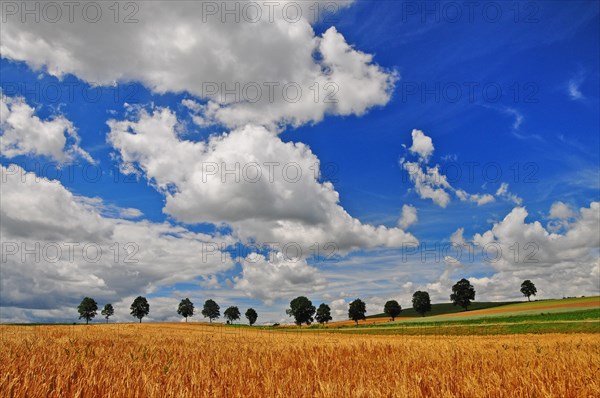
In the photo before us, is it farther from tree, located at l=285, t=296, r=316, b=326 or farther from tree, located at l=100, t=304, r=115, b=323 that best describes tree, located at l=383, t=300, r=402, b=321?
tree, located at l=100, t=304, r=115, b=323

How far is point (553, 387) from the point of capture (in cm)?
481

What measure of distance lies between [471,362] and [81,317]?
6068 inches

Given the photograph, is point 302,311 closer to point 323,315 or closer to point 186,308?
point 323,315

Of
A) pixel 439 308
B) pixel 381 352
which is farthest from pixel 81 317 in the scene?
pixel 381 352

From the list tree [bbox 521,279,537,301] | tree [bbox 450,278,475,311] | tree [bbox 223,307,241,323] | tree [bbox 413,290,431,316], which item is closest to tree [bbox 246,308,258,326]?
tree [bbox 223,307,241,323]

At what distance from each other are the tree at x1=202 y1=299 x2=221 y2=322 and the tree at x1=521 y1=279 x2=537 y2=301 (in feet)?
361

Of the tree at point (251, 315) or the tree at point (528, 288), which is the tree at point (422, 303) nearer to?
the tree at point (528, 288)

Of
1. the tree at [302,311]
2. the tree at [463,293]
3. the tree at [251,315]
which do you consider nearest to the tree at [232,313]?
the tree at [251,315]

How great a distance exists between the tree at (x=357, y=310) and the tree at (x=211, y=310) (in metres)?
49.8

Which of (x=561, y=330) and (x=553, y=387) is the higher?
(x=553, y=387)

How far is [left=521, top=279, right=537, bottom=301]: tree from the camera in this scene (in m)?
138

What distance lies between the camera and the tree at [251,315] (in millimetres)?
156750

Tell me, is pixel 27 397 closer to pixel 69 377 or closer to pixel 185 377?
pixel 69 377

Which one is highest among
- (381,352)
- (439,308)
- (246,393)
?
(246,393)
